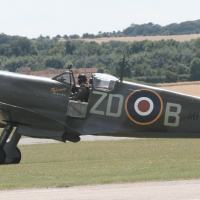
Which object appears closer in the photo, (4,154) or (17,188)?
(17,188)

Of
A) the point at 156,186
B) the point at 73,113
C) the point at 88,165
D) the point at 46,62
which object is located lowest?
the point at 46,62

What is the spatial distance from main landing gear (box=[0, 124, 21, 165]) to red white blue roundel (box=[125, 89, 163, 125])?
2648mm

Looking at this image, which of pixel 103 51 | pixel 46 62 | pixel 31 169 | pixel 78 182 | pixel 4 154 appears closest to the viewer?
pixel 78 182

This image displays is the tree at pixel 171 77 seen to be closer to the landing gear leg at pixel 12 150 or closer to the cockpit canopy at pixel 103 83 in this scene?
the landing gear leg at pixel 12 150

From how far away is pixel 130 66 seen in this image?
9756cm

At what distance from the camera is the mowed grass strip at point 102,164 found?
49.7 ft

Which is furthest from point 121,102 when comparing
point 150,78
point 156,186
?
point 150,78

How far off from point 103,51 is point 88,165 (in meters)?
109

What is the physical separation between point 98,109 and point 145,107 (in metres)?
1.02

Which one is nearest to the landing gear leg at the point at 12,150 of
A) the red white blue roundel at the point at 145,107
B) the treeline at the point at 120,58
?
the red white blue roundel at the point at 145,107

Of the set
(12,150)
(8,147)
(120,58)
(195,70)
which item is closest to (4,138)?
(8,147)

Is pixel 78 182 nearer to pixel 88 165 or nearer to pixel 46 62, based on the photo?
pixel 88 165

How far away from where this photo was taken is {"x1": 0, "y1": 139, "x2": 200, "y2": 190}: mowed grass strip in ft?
49.7

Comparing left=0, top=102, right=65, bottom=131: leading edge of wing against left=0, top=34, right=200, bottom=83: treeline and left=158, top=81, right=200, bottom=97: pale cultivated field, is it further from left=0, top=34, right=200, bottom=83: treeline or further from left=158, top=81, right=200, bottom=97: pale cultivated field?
left=0, top=34, right=200, bottom=83: treeline
